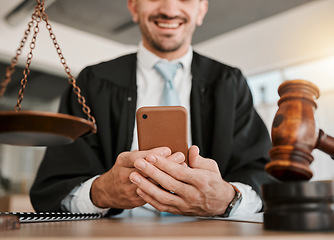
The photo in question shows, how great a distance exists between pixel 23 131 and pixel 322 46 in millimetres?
4454

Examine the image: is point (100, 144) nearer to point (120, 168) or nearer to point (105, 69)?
point (105, 69)

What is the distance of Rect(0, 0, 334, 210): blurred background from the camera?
4301 millimetres

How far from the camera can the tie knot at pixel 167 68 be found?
61.4 inches

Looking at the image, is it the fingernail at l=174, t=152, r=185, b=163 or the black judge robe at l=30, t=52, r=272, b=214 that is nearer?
the fingernail at l=174, t=152, r=185, b=163

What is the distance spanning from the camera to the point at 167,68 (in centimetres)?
157

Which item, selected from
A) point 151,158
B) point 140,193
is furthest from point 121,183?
point 151,158

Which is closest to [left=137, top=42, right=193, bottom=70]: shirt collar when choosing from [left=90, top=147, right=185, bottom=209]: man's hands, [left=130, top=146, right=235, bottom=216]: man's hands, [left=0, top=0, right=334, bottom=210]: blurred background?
[left=90, top=147, right=185, bottom=209]: man's hands

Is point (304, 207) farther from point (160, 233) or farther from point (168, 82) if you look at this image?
point (168, 82)

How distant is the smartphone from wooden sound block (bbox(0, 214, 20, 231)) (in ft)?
1.03

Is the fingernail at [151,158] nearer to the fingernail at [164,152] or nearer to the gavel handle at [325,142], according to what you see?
the fingernail at [164,152]

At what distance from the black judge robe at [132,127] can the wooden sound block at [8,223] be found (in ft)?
1.85

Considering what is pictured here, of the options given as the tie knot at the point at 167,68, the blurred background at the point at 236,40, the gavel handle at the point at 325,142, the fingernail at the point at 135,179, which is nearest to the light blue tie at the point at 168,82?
the tie knot at the point at 167,68

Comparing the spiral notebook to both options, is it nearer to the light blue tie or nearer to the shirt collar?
the light blue tie

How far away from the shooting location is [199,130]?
1437mm
